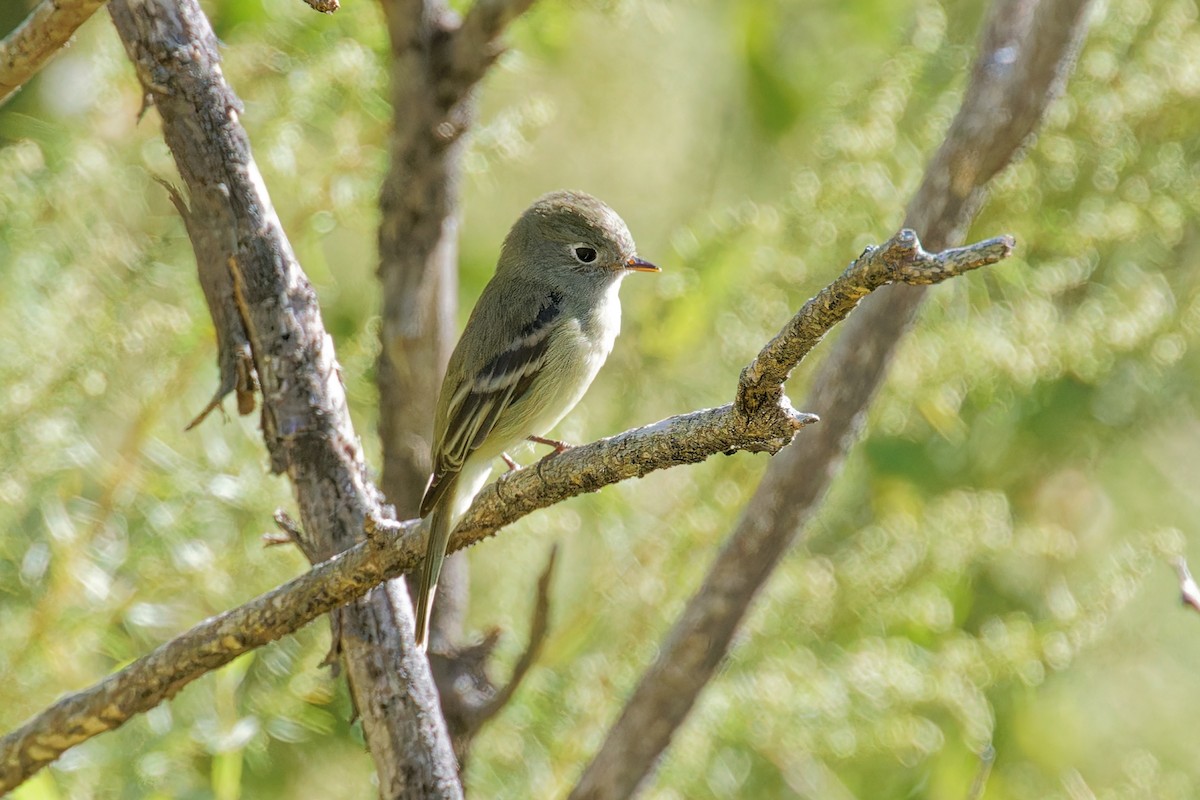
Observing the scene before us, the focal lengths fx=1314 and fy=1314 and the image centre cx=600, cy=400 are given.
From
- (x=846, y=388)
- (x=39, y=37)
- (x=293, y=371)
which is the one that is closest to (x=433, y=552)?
(x=293, y=371)

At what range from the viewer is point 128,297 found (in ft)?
9.02

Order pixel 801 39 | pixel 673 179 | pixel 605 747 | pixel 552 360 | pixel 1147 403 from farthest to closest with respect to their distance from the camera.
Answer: pixel 673 179, pixel 801 39, pixel 1147 403, pixel 605 747, pixel 552 360

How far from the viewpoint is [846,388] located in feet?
8.70

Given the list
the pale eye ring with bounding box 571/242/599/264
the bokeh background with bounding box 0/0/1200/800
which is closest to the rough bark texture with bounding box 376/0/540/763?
the bokeh background with bounding box 0/0/1200/800

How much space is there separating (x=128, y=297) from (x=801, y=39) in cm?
208

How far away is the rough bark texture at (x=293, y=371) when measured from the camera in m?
2.02

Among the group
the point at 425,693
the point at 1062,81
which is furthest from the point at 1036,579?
the point at 425,693

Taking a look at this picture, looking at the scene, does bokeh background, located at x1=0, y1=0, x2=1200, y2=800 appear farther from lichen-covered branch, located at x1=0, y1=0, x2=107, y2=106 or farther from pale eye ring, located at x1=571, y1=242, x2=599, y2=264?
lichen-covered branch, located at x1=0, y1=0, x2=107, y2=106

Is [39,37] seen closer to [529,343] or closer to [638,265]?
[529,343]

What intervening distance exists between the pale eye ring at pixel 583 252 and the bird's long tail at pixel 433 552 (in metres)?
0.70

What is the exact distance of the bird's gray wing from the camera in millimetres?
2314

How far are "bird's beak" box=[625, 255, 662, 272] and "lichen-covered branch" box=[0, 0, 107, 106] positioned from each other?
1.23 meters

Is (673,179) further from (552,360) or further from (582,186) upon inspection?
(552,360)

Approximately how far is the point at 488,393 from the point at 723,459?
27.8 inches
